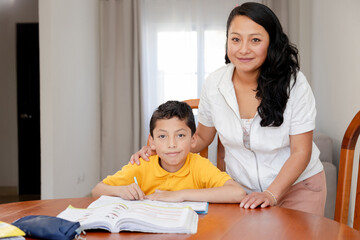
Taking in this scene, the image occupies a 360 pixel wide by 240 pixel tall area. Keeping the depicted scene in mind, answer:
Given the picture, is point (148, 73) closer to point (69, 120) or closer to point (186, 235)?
point (69, 120)

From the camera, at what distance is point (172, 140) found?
163 centimetres

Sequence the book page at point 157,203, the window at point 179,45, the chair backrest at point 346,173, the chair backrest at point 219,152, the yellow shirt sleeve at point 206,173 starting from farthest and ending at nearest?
the window at point 179,45, the chair backrest at point 219,152, the yellow shirt sleeve at point 206,173, the chair backrest at point 346,173, the book page at point 157,203

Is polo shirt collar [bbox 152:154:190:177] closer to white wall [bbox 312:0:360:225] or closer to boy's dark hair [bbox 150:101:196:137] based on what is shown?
boy's dark hair [bbox 150:101:196:137]

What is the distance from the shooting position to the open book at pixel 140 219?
1.10 m

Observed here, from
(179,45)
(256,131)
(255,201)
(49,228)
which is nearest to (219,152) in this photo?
(256,131)

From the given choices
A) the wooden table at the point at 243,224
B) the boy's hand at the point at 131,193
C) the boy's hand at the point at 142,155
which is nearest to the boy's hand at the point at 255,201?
the wooden table at the point at 243,224

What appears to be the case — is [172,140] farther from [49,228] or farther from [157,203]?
[49,228]

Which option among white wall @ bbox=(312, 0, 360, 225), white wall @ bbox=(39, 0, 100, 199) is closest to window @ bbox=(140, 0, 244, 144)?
white wall @ bbox=(39, 0, 100, 199)

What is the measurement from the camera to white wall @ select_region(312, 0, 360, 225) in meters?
3.28

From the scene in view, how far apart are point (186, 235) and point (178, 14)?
457 centimetres

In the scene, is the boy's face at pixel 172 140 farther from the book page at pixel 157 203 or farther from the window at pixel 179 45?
the window at pixel 179 45

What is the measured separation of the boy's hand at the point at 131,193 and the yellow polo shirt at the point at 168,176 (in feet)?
0.54

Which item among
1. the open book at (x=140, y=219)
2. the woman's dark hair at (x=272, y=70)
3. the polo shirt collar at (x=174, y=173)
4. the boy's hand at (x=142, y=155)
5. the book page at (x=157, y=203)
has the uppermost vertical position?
the woman's dark hair at (x=272, y=70)

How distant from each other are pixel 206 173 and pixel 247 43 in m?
0.47
